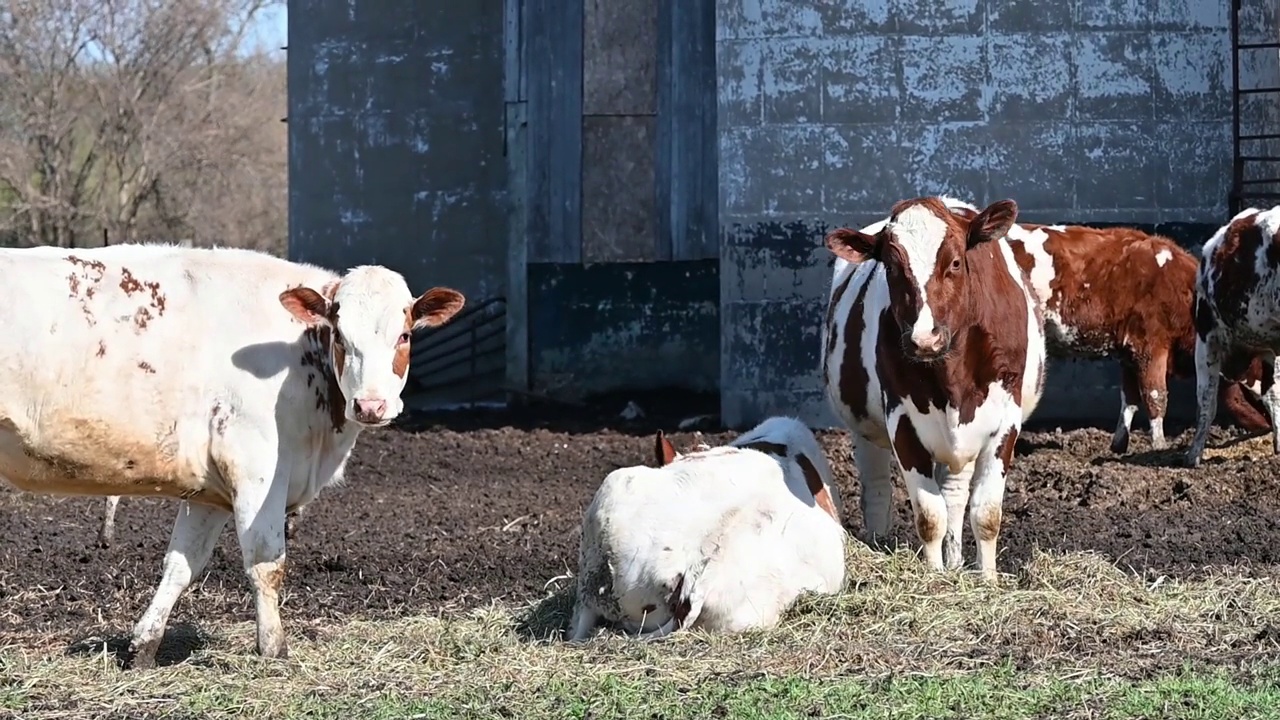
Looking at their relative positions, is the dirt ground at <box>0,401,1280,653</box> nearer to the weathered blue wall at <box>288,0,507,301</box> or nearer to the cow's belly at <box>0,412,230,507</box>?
the cow's belly at <box>0,412,230,507</box>

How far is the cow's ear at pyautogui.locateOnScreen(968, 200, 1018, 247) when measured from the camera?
7891mm

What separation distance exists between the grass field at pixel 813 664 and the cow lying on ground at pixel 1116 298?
6.47 metres

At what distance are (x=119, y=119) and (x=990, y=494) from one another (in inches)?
1271

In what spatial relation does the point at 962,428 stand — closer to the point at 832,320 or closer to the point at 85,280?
the point at 832,320

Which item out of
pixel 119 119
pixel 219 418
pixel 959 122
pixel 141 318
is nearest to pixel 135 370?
pixel 141 318

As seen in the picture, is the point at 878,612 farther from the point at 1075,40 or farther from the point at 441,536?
the point at 1075,40

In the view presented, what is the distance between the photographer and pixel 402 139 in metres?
23.7

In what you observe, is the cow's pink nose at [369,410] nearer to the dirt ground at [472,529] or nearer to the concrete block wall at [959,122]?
the dirt ground at [472,529]

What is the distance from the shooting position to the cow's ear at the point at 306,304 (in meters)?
7.09

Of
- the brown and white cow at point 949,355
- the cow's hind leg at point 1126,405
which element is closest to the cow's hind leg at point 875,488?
the brown and white cow at point 949,355

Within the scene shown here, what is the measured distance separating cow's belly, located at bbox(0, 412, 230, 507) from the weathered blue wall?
16.0m

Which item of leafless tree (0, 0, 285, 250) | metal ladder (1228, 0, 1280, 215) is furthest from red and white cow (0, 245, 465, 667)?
leafless tree (0, 0, 285, 250)

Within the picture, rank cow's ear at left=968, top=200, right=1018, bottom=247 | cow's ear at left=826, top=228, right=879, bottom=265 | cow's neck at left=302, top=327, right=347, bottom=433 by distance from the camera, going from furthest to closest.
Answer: cow's ear at left=826, top=228, right=879, bottom=265 < cow's ear at left=968, top=200, right=1018, bottom=247 < cow's neck at left=302, top=327, right=347, bottom=433

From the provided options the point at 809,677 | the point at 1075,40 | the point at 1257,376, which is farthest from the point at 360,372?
the point at 1075,40
